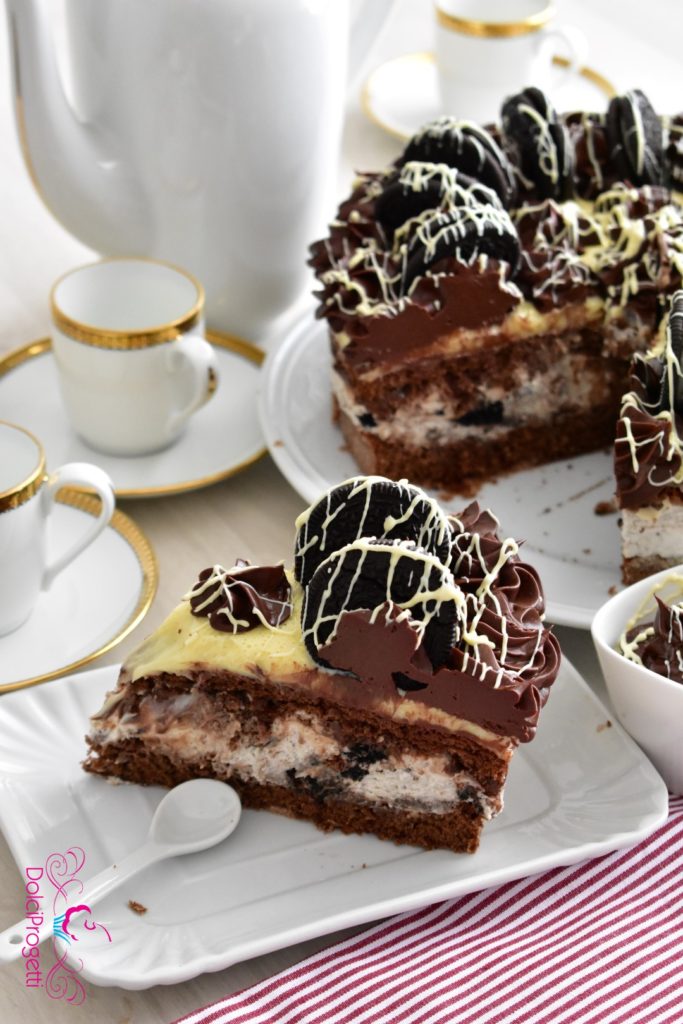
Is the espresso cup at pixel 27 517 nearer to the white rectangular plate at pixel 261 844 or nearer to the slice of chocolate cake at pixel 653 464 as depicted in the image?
the white rectangular plate at pixel 261 844

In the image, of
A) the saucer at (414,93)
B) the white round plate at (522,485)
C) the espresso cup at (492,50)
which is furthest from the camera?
the saucer at (414,93)

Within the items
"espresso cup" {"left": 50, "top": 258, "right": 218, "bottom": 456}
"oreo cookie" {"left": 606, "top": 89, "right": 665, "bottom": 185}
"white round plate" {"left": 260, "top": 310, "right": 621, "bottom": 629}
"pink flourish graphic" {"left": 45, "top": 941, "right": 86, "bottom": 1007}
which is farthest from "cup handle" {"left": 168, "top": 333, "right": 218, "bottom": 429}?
"pink flourish graphic" {"left": 45, "top": 941, "right": 86, "bottom": 1007}

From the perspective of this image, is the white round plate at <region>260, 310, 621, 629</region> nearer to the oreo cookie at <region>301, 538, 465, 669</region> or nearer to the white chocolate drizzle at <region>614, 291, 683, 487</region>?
the white chocolate drizzle at <region>614, 291, 683, 487</region>

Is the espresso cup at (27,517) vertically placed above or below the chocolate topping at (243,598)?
below

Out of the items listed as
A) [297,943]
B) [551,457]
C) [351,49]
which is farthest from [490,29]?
[297,943]

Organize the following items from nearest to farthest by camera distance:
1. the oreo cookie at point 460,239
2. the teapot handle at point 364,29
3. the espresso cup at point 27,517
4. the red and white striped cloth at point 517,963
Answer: the red and white striped cloth at point 517,963
the espresso cup at point 27,517
the oreo cookie at point 460,239
the teapot handle at point 364,29

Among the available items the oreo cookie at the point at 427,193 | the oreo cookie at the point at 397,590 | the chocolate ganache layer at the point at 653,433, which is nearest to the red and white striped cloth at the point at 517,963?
the oreo cookie at the point at 397,590
